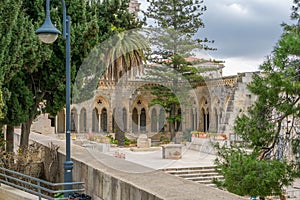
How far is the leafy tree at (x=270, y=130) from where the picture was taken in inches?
184

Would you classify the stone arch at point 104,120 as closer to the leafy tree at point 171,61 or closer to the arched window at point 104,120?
the arched window at point 104,120

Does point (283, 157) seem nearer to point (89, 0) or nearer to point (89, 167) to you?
point (89, 167)

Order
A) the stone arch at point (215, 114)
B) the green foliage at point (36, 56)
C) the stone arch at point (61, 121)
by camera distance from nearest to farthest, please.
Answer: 1. the green foliage at point (36, 56)
2. the stone arch at point (215, 114)
3. the stone arch at point (61, 121)

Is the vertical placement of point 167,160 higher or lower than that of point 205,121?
lower

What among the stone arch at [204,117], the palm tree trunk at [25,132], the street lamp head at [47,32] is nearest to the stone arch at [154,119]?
the street lamp head at [47,32]

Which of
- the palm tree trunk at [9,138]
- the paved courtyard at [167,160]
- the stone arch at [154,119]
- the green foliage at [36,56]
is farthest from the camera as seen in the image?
the paved courtyard at [167,160]

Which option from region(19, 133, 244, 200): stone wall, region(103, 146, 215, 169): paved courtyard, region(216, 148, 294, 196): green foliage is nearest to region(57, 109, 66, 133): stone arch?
region(103, 146, 215, 169): paved courtyard

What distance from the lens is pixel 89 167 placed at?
23.8ft

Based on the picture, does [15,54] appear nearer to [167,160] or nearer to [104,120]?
[167,160]

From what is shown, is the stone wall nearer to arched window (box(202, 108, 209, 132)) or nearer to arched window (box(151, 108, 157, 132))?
arched window (box(151, 108, 157, 132))

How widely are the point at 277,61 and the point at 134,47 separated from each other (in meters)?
13.2

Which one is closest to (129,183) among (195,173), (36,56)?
(36,56)

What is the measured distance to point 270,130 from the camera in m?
5.28

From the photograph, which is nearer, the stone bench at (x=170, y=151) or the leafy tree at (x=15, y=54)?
the leafy tree at (x=15, y=54)
